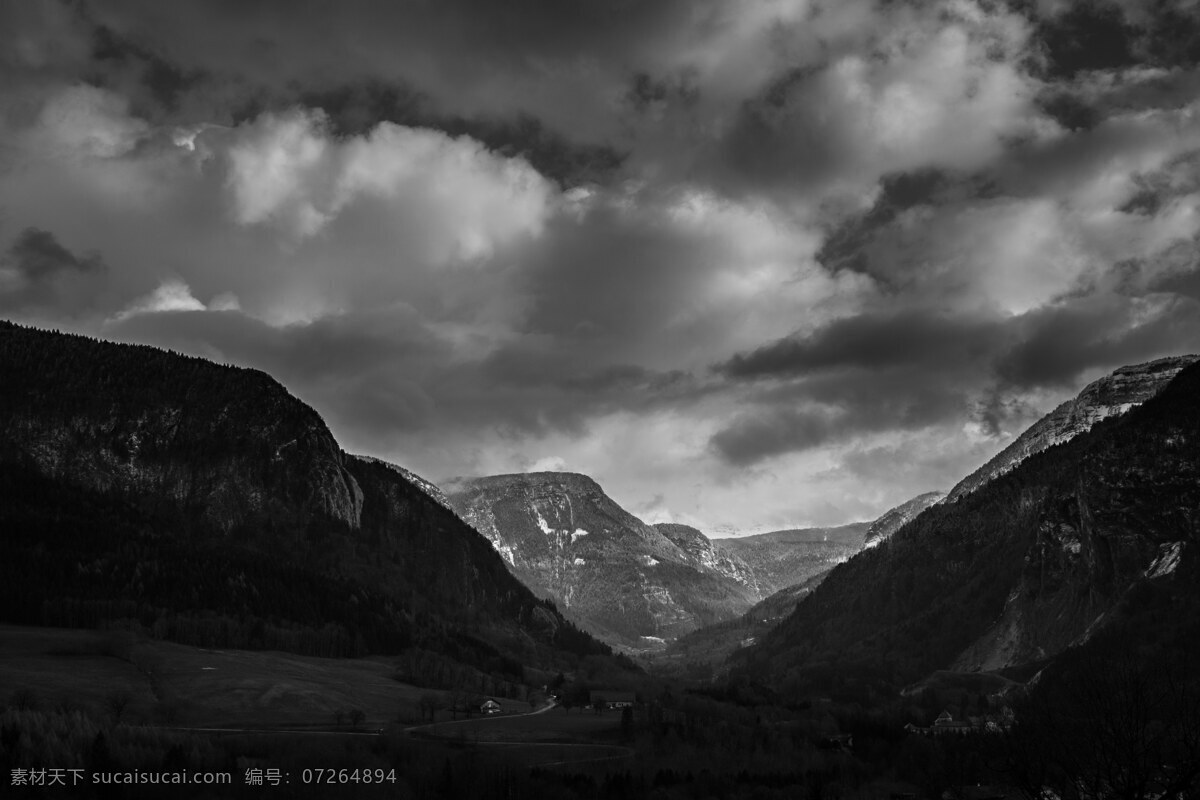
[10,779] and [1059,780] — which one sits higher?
[10,779]

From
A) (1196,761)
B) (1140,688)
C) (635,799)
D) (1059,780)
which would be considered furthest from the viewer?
(635,799)

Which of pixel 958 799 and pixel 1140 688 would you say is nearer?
pixel 1140 688

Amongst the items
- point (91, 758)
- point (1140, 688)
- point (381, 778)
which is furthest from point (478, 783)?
point (1140, 688)

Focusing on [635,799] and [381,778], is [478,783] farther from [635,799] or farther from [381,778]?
[635,799]

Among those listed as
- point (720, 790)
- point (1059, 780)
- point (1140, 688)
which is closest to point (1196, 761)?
point (1140, 688)

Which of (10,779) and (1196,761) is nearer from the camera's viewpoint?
(1196,761)

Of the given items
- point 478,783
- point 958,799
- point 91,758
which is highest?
point 91,758

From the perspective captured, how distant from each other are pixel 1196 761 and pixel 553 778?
411 ft

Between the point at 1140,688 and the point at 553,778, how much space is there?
113753 millimetres

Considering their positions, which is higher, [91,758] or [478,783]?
[91,758]

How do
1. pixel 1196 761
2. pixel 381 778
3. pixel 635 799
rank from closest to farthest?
pixel 1196 761, pixel 381 778, pixel 635 799

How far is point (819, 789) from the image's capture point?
651ft

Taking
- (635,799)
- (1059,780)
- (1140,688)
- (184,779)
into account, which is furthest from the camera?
(635,799)

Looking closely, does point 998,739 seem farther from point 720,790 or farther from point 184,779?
point 184,779
